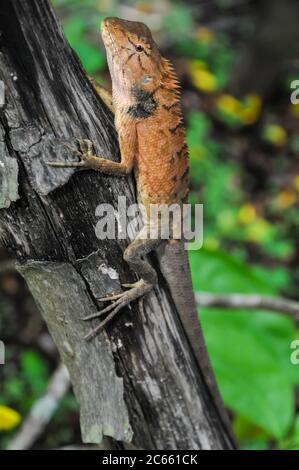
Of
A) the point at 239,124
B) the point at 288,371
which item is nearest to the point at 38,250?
the point at 288,371

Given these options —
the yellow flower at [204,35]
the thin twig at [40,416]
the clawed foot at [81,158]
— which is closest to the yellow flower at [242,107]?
the yellow flower at [204,35]

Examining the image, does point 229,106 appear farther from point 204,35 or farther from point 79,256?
point 79,256

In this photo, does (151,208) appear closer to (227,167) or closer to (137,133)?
(137,133)

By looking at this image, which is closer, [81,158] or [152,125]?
[81,158]

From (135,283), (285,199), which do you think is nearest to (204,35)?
(285,199)

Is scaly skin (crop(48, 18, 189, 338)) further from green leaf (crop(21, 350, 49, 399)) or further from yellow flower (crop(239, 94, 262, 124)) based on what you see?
yellow flower (crop(239, 94, 262, 124))

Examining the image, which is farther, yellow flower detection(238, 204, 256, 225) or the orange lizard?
yellow flower detection(238, 204, 256, 225)

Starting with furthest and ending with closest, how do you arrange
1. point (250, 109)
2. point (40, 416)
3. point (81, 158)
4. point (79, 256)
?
1. point (250, 109)
2. point (40, 416)
3. point (79, 256)
4. point (81, 158)

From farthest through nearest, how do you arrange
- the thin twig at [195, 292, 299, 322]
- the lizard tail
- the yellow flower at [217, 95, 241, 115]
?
the yellow flower at [217, 95, 241, 115], the thin twig at [195, 292, 299, 322], the lizard tail

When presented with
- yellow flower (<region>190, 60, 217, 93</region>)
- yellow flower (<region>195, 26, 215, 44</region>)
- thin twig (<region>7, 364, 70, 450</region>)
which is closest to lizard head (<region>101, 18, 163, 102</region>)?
thin twig (<region>7, 364, 70, 450</region>)
